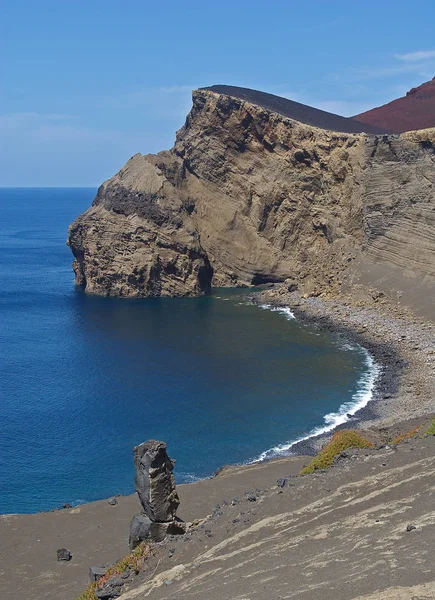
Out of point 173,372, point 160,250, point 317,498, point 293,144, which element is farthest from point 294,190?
point 317,498

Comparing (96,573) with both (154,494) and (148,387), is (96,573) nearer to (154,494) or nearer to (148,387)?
(154,494)

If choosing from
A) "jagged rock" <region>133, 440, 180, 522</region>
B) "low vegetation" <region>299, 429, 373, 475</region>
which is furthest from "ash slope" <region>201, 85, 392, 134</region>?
"jagged rock" <region>133, 440, 180, 522</region>

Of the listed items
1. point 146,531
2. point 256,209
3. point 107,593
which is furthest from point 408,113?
point 107,593

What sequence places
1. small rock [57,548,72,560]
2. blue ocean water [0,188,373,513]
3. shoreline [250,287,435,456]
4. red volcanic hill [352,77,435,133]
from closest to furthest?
small rock [57,548,72,560], blue ocean water [0,188,373,513], shoreline [250,287,435,456], red volcanic hill [352,77,435,133]

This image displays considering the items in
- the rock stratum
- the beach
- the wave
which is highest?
the rock stratum

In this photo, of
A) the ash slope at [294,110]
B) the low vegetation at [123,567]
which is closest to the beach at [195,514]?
the low vegetation at [123,567]

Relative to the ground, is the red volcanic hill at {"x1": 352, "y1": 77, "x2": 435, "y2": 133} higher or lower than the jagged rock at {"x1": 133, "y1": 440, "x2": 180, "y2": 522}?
higher

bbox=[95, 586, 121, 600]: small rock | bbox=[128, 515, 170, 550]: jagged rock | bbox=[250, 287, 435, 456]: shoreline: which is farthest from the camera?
bbox=[250, 287, 435, 456]: shoreline

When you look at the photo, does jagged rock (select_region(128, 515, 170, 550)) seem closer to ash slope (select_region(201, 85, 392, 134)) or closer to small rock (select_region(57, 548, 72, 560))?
small rock (select_region(57, 548, 72, 560))

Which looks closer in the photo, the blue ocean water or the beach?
the beach
